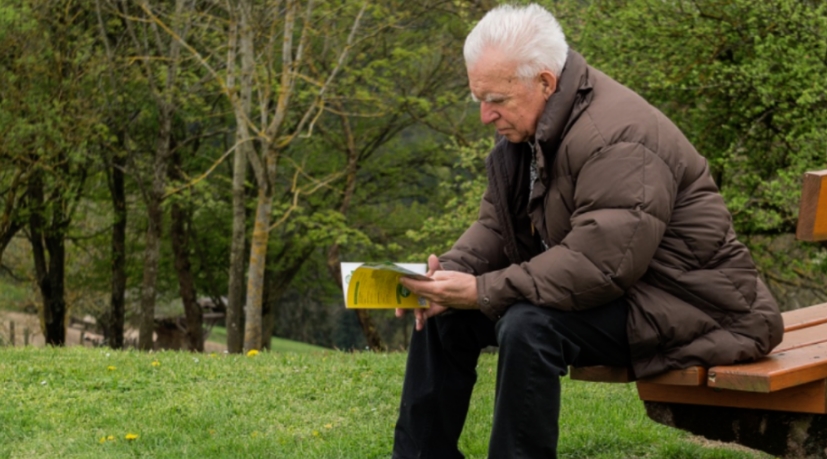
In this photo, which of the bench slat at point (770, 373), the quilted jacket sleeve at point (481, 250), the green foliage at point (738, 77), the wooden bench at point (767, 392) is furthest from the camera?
the green foliage at point (738, 77)

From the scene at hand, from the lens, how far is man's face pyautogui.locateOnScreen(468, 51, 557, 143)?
11.1 feet

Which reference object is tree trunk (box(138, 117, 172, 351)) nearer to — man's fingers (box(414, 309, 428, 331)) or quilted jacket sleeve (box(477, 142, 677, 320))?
man's fingers (box(414, 309, 428, 331))

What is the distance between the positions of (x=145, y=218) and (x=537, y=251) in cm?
2090

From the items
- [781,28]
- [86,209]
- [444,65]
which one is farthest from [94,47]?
[781,28]

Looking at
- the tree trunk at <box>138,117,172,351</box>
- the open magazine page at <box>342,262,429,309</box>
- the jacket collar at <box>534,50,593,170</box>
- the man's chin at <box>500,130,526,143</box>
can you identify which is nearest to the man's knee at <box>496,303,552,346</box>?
the open magazine page at <box>342,262,429,309</box>

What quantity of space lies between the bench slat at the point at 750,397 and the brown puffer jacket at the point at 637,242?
5.8 inches

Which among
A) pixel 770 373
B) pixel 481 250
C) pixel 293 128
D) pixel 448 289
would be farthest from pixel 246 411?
pixel 293 128

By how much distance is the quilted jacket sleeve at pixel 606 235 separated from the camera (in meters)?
3.09

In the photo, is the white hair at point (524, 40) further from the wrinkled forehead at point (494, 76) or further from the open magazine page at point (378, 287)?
the open magazine page at point (378, 287)

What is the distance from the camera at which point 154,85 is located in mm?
18344

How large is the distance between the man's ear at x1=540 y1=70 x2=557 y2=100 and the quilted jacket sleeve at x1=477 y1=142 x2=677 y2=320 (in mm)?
335

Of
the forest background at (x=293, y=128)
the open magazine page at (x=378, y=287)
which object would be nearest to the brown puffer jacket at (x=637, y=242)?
the open magazine page at (x=378, y=287)

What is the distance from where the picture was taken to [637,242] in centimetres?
309

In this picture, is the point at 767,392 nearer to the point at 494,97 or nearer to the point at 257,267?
the point at 494,97
